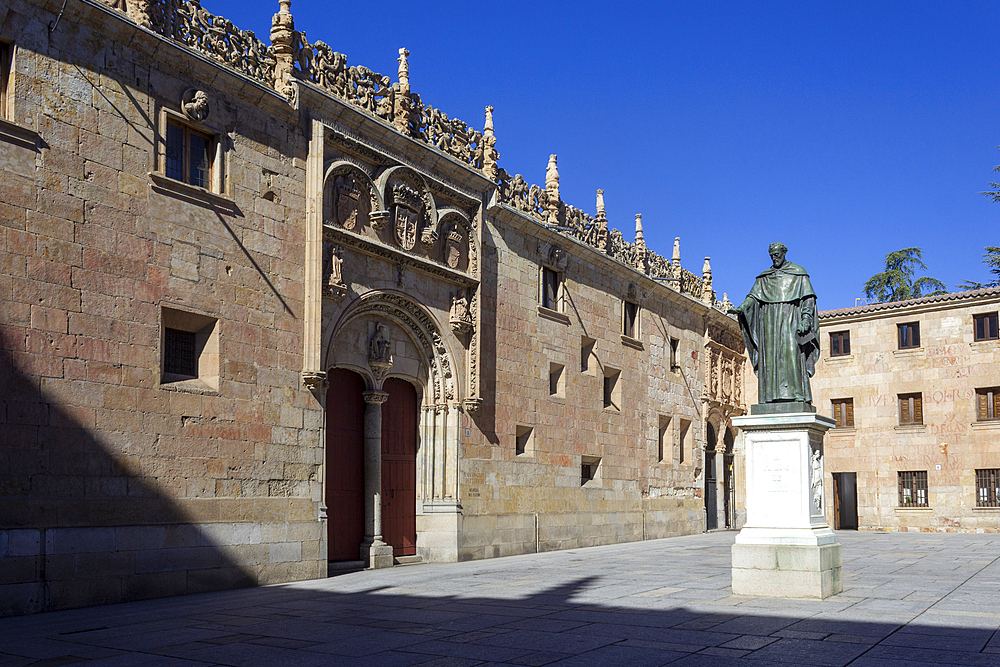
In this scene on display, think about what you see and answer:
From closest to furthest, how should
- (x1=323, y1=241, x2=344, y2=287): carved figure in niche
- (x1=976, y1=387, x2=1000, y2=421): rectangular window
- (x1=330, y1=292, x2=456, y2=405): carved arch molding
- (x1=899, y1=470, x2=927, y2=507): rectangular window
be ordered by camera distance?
(x1=323, y1=241, x2=344, y2=287): carved figure in niche < (x1=330, y1=292, x2=456, y2=405): carved arch molding < (x1=976, y1=387, x2=1000, y2=421): rectangular window < (x1=899, y1=470, x2=927, y2=507): rectangular window

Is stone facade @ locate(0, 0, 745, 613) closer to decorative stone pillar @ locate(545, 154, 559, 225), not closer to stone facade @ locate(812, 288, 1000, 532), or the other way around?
decorative stone pillar @ locate(545, 154, 559, 225)

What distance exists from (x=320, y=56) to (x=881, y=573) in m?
12.5

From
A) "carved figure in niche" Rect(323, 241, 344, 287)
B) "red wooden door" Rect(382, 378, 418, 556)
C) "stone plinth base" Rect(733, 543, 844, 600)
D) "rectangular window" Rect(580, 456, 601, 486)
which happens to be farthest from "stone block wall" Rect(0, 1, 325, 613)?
"rectangular window" Rect(580, 456, 601, 486)

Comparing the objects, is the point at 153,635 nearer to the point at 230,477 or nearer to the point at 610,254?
the point at 230,477

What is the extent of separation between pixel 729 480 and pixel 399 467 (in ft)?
61.8

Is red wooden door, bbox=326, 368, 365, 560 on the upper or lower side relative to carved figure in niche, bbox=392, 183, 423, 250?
lower

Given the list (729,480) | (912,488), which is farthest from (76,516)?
(912,488)

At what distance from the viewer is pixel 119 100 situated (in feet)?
39.4

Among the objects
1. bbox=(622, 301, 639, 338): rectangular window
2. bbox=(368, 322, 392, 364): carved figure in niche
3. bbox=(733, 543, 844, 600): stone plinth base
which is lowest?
bbox=(733, 543, 844, 600): stone plinth base

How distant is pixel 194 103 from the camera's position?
12891 millimetres

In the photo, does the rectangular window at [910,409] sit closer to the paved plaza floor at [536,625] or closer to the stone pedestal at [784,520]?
the paved plaza floor at [536,625]

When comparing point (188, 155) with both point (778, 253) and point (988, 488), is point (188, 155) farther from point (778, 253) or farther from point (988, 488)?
point (988, 488)

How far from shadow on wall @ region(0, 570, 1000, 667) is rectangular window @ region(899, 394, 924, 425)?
88.3 ft

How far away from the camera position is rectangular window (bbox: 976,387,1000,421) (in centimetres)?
3266
